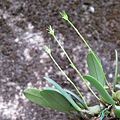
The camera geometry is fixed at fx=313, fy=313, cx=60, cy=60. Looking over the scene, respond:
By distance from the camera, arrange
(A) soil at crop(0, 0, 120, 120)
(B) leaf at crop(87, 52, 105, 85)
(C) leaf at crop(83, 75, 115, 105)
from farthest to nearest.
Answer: (A) soil at crop(0, 0, 120, 120), (B) leaf at crop(87, 52, 105, 85), (C) leaf at crop(83, 75, 115, 105)

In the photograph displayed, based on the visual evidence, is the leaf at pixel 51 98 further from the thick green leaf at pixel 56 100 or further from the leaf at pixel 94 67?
the leaf at pixel 94 67

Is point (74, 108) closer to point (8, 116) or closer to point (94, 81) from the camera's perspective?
point (94, 81)

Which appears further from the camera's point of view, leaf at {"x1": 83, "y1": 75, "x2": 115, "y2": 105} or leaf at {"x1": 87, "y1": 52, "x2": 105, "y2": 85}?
leaf at {"x1": 87, "y1": 52, "x2": 105, "y2": 85}

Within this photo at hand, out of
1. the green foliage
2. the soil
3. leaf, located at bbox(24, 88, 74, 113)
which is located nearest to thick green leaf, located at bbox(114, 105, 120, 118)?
the green foliage

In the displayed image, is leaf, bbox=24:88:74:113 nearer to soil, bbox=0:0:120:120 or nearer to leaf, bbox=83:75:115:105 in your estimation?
leaf, bbox=83:75:115:105

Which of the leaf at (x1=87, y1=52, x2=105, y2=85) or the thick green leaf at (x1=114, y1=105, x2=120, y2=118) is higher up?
the leaf at (x1=87, y1=52, x2=105, y2=85)

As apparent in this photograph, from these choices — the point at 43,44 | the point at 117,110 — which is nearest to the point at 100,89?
the point at 117,110
